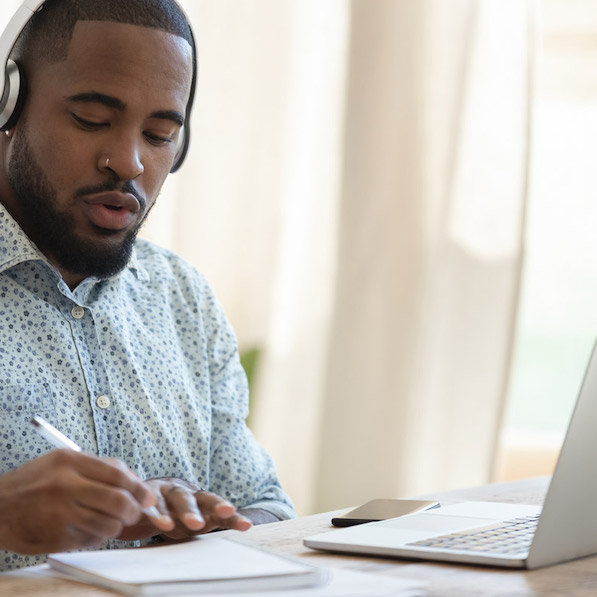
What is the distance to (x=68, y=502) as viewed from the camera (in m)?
0.74

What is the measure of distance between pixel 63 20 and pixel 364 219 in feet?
4.02

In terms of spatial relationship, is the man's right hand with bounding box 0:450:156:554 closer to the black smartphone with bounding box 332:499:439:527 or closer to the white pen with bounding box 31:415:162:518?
the white pen with bounding box 31:415:162:518

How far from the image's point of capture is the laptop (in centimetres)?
73

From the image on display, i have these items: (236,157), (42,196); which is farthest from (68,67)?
(236,157)

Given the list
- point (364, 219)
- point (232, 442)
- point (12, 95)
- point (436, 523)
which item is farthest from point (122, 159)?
point (364, 219)

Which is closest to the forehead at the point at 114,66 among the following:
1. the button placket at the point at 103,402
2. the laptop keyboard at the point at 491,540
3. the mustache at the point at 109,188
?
the mustache at the point at 109,188

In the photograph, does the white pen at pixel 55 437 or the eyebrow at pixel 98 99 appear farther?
the eyebrow at pixel 98 99

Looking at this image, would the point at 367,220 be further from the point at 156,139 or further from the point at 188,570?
the point at 188,570

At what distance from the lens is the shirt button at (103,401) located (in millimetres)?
1159

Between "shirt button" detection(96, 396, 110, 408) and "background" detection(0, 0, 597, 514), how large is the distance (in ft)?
3.69

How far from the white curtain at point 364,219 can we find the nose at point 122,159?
1106 mm

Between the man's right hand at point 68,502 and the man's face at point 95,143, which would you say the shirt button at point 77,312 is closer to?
the man's face at point 95,143

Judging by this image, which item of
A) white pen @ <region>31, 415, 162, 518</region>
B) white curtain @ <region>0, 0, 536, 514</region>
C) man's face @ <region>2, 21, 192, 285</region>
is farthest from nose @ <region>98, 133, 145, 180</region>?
white curtain @ <region>0, 0, 536, 514</region>

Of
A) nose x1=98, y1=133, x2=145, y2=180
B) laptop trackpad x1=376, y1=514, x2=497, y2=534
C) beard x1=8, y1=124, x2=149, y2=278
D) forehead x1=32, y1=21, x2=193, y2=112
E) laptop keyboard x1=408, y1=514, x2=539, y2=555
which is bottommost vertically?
laptop trackpad x1=376, y1=514, x2=497, y2=534
